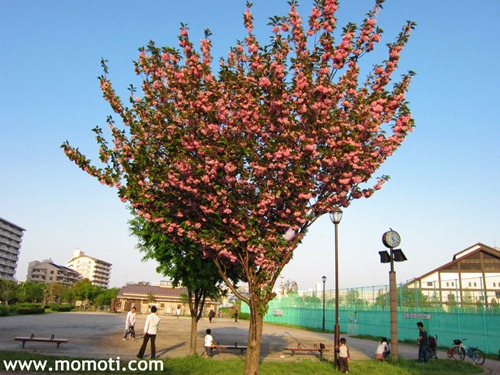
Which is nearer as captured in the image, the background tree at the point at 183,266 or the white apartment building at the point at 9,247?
the background tree at the point at 183,266

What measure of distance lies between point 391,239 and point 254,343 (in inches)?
368

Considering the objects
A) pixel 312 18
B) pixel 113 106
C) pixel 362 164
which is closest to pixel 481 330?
pixel 362 164

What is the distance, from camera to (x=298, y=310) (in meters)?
55.3

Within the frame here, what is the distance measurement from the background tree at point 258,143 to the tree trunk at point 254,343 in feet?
0.10

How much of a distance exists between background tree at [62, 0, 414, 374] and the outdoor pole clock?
702 cm

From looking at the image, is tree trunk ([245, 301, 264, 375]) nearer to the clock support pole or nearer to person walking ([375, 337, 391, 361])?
the clock support pole

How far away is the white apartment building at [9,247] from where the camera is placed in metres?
159

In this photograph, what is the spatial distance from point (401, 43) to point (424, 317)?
77.6ft

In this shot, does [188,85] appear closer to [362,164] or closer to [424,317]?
[362,164]

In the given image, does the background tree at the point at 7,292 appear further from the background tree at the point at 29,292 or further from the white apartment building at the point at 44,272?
the white apartment building at the point at 44,272

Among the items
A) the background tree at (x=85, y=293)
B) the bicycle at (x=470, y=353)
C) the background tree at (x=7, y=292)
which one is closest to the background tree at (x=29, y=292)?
the background tree at (x=7, y=292)

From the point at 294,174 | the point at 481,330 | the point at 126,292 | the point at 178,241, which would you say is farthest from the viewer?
the point at 126,292

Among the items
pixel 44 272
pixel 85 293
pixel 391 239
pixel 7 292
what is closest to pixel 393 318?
pixel 391 239

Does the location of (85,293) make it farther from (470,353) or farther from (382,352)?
(470,353)
